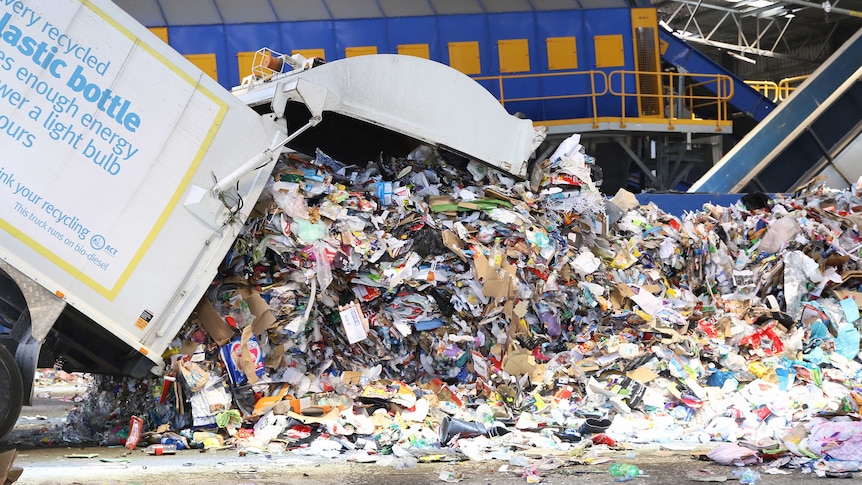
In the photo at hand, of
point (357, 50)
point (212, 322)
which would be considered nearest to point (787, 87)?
point (357, 50)

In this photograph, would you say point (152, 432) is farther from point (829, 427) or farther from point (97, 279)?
point (829, 427)

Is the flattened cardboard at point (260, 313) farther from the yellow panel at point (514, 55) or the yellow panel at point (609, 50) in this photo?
the yellow panel at point (609, 50)

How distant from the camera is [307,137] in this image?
6.62m

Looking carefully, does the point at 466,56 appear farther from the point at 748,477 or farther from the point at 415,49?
the point at 748,477

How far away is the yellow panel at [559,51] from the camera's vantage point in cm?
1311

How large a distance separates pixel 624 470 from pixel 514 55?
9509 mm

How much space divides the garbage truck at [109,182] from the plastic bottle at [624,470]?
2.59 metres

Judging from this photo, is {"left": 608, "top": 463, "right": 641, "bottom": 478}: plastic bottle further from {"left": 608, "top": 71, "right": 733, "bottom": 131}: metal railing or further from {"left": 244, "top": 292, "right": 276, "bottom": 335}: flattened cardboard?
{"left": 608, "top": 71, "right": 733, "bottom": 131}: metal railing

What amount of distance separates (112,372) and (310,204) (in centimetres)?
174

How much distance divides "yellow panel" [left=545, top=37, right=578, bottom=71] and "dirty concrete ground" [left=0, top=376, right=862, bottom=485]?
8919mm

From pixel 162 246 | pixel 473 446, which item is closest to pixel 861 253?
pixel 473 446

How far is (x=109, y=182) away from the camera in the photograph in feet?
16.3

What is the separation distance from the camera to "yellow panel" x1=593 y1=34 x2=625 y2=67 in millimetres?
13219

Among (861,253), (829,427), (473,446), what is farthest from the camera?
(861,253)
